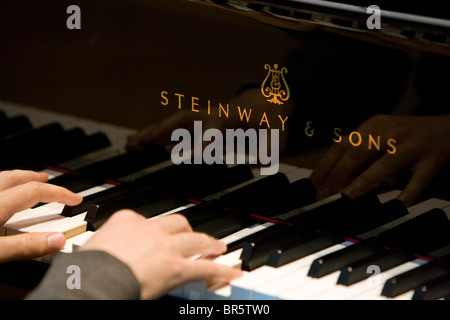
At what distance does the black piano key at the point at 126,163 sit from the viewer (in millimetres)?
2129

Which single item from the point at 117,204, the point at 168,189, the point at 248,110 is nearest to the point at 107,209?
the point at 117,204

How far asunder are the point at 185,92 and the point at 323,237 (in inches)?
18.1

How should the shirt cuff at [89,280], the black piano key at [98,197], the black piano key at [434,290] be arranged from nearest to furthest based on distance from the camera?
the shirt cuff at [89,280]
the black piano key at [434,290]
the black piano key at [98,197]

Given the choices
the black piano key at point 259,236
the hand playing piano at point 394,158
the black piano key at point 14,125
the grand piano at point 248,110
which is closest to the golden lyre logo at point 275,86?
the grand piano at point 248,110

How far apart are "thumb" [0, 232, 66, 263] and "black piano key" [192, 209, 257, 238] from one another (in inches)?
11.7

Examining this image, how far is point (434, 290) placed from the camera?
1655 mm

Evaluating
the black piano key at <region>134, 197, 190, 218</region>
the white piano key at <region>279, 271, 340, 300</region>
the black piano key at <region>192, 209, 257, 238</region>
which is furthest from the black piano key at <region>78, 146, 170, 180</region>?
the white piano key at <region>279, 271, 340, 300</region>

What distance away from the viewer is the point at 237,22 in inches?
74.8

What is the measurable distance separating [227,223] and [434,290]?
50 cm

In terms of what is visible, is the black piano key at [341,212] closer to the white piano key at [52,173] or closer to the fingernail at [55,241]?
the fingernail at [55,241]

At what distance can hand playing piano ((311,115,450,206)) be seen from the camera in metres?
1.74

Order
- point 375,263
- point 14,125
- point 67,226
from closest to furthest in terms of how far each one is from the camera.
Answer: point 375,263
point 67,226
point 14,125

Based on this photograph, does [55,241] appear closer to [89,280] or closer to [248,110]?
[89,280]
